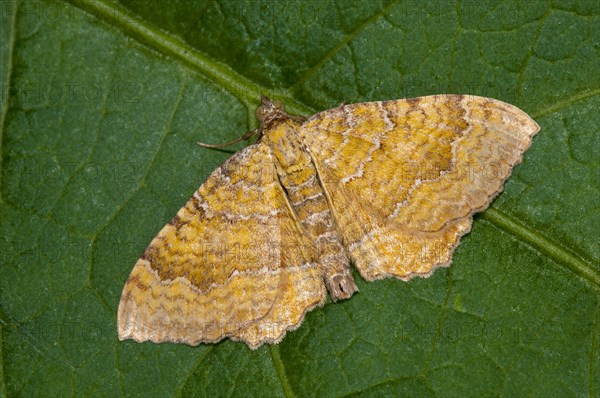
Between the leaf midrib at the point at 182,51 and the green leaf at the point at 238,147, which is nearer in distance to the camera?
the green leaf at the point at 238,147

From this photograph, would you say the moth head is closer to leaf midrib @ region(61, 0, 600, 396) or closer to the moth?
the moth

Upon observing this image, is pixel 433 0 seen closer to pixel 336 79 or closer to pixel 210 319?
pixel 336 79

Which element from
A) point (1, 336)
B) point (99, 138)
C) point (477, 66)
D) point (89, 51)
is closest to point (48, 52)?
point (89, 51)

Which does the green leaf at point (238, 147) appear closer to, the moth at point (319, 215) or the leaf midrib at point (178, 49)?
the leaf midrib at point (178, 49)

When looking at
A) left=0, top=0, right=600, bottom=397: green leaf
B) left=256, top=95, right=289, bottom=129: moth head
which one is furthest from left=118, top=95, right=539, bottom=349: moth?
left=0, top=0, right=600, bottom=397: green leaf

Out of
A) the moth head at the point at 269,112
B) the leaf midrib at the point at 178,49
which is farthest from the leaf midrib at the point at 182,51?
the moth head at the point at 269,112

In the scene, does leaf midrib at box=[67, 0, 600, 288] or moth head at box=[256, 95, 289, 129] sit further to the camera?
leaf midrib at box=[67, 0, 600, 288]
